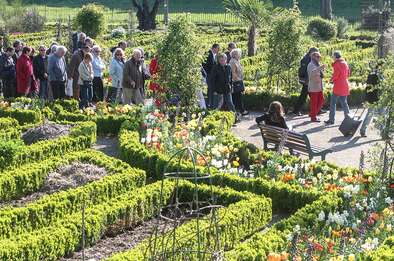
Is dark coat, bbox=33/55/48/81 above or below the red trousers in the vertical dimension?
above

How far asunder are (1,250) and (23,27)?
85.6 feet

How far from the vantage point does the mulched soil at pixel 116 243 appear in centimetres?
814

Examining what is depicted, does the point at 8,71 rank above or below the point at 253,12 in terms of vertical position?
below

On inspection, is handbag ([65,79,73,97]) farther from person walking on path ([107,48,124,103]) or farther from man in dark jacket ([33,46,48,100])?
person walking on path ([107,48,124,103])

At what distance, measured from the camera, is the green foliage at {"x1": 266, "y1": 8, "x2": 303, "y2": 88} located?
16188mm

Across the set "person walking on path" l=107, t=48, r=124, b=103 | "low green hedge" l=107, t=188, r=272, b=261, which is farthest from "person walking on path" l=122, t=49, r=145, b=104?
"low green hedge" l=107, t=188, r=272, b=261

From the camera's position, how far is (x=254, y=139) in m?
13.4

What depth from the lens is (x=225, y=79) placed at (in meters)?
14.3

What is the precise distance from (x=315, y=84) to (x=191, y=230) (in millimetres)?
7341

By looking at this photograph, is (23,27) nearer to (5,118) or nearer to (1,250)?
(5,118)

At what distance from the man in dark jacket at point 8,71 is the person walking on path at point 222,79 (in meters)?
4.12

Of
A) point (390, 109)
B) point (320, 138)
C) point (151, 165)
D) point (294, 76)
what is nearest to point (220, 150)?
point (151, 165)

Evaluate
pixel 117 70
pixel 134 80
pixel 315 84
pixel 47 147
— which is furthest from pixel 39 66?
pixel 315 84

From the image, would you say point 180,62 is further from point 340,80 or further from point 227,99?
point 340,80
